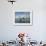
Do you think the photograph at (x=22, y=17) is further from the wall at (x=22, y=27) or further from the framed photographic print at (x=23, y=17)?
the wall at (x=22, y=27)

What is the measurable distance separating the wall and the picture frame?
0.12 meters

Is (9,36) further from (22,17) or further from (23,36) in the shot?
(23,36)

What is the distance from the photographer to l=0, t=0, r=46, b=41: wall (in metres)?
4.93

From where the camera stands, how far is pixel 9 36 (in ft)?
16.3

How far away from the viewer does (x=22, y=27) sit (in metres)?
4.95

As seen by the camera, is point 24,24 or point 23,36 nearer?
point 23,36

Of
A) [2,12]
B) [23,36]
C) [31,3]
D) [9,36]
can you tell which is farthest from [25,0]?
[23,36]

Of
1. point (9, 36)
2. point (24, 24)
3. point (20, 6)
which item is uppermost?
point (20, 6)

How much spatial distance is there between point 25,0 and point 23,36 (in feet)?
6.71

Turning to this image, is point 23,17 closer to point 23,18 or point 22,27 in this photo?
point 23,18

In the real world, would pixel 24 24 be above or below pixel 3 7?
below

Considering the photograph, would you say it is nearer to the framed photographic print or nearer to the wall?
the framed photographic print

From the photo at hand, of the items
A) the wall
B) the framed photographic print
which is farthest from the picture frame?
the wall

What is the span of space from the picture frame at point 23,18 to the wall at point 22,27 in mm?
119
